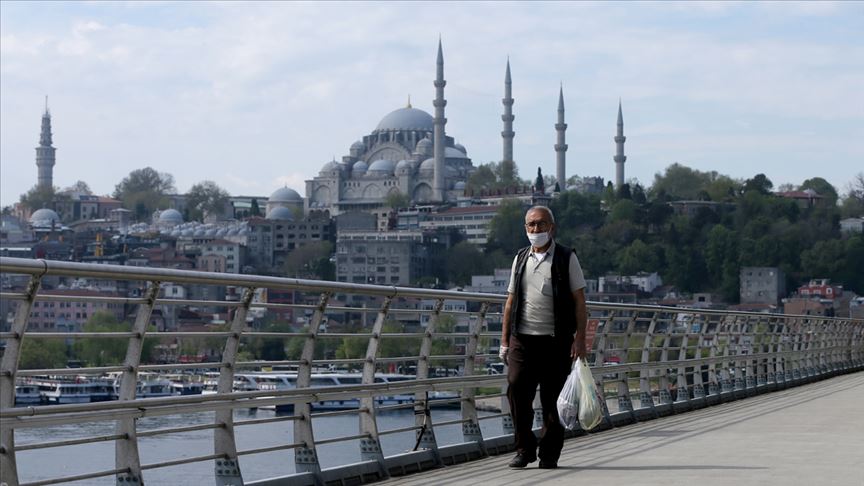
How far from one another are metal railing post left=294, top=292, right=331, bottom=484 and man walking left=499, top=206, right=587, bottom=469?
1.07m

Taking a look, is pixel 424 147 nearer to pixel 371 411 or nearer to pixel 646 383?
pixel 646 383

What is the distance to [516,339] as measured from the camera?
8.11 m

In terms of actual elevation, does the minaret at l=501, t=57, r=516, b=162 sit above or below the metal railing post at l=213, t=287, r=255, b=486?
above

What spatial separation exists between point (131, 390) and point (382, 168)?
18937 cm

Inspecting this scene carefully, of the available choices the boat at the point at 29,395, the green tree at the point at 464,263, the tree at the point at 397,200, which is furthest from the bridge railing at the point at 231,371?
the tree at the point at 397,200

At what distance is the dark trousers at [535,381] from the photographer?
26.5 ft

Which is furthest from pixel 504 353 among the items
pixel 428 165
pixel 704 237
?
pixel 428 165

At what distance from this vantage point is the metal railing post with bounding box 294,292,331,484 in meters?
7.39

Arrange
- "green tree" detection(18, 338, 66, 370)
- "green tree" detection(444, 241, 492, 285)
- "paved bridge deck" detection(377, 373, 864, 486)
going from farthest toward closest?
"green tree" detection(444, 241, 492, 285) → "paved bridge deck" detection(377, 373, 864, 486) → "green tree" detection(18, 338, 66, 370)

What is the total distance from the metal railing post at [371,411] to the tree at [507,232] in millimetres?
144412

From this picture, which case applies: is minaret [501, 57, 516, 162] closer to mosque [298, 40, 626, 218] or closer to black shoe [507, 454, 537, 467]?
mosque [298, 40, 626, 218]

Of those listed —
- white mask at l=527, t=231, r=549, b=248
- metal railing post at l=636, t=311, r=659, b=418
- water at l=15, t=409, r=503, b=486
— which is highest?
white mask at l=527, t=231, r=549, b=248

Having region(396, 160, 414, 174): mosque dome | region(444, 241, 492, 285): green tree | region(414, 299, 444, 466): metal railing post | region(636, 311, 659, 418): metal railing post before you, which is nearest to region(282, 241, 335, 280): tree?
region(444, 241, 492, 285): green tree

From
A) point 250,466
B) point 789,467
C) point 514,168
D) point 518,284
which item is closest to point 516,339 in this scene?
point 518,284
